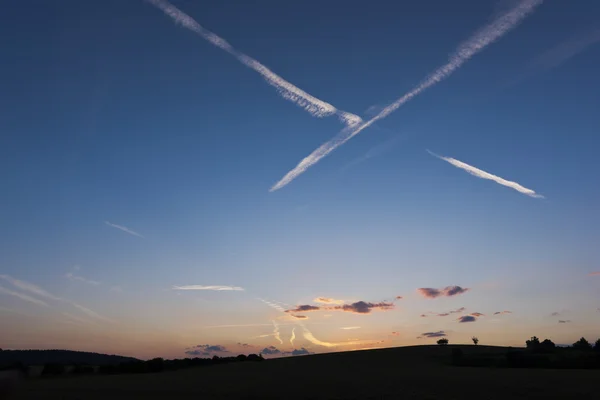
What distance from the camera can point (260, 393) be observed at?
3794 centimetres

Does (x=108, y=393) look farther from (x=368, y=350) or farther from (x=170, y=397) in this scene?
(x=368, y=350)

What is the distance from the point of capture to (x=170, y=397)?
3772 cm

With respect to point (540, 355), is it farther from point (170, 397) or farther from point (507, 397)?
point (170, 397)

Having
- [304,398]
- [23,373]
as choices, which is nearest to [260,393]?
[304,398]

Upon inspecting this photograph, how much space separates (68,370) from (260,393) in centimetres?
4340

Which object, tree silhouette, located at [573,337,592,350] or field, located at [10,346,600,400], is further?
tree silhouette, located at [573,337,592,350]

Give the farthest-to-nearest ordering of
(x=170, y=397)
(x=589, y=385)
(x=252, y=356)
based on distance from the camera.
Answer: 1. (x=252, y=356)
2. (x=170, y=397)
3. (x=589, y=385)

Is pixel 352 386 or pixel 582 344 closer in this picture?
pixel 352 386

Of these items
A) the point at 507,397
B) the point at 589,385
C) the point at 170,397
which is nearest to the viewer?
the point at 507,397

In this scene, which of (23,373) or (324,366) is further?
(324,366)

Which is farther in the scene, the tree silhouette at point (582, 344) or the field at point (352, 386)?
the tree silhouette at point (582, 344)

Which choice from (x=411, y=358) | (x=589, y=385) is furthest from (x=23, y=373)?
(x=411, y=358)

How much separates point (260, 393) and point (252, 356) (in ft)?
165

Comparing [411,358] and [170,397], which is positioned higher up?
[411,358]
